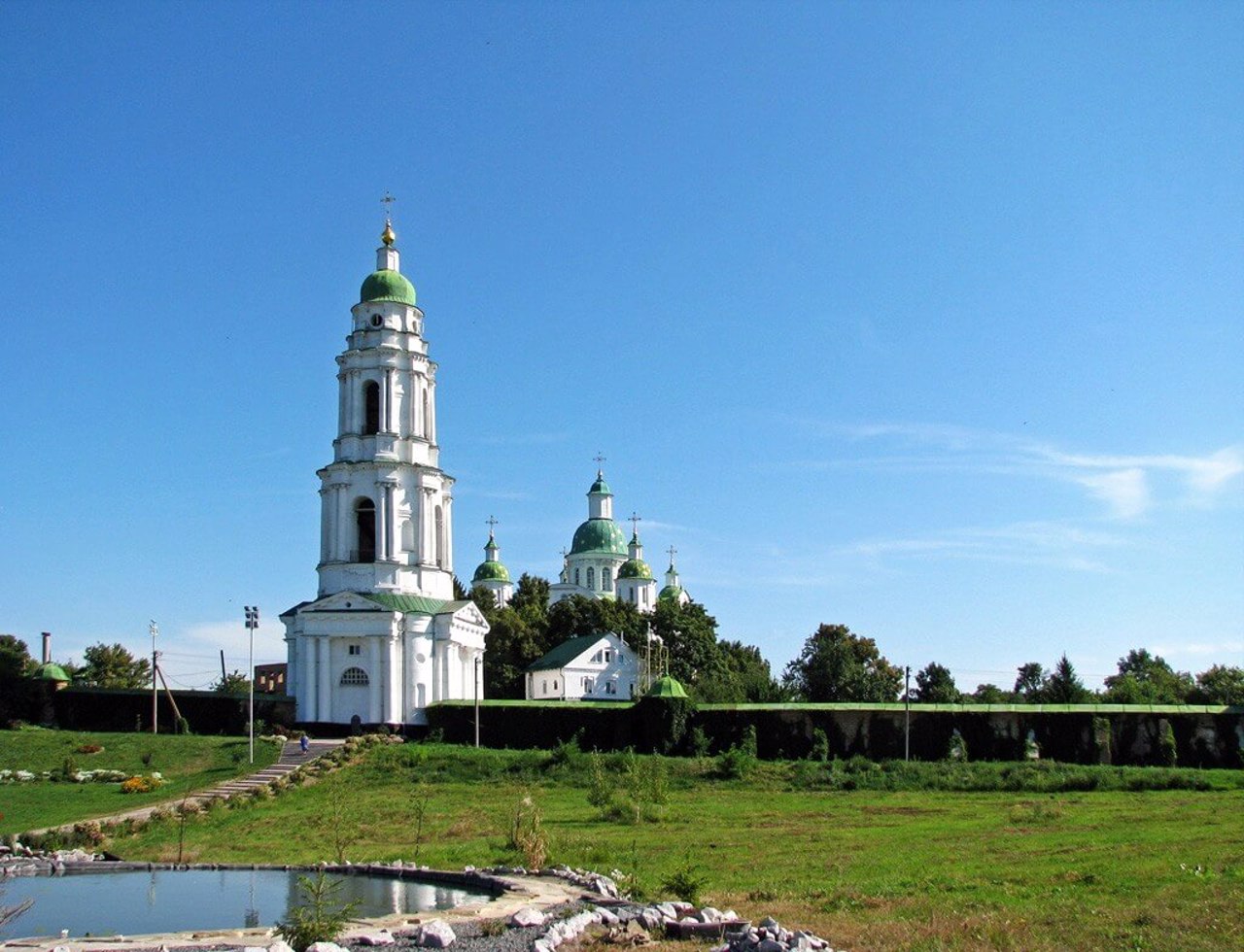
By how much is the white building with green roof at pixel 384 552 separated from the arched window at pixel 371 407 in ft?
0.18

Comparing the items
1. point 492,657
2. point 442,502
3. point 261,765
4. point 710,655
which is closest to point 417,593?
point 442,502

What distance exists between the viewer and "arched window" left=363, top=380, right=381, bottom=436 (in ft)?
195

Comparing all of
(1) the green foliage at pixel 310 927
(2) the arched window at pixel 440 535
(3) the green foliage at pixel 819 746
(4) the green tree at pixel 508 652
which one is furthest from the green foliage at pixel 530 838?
(4) the green tree at pixel 508 652

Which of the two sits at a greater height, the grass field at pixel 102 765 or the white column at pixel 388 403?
the white column at pixel 388 403

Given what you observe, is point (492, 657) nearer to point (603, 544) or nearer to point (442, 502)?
point (442, 502)

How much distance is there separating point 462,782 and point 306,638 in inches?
639

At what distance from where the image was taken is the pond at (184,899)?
18.6 m

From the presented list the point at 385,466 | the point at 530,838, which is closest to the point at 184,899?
the point at 530,838

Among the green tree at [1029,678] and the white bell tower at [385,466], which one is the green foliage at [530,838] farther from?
the green tree at [1029,678]

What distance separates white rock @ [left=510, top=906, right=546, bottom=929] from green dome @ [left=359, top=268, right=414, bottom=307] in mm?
45648

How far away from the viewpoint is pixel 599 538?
346ft

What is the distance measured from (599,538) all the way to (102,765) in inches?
2495

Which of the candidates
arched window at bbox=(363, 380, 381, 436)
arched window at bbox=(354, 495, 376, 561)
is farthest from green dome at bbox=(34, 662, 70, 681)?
arched window at bbox=(363, 380, 381, 436)

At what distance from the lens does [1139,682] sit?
75.6 m
